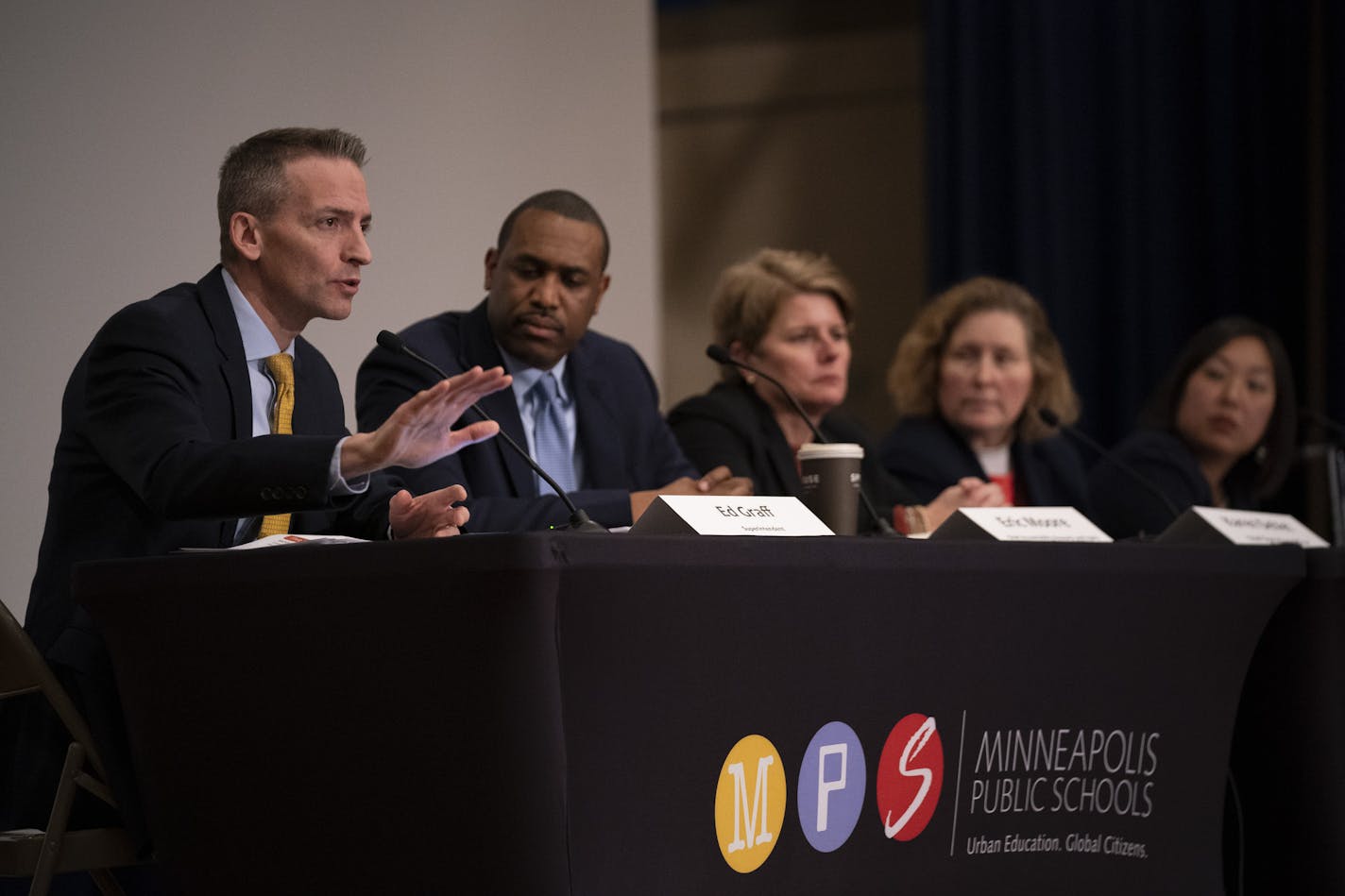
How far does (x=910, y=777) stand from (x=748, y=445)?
1.22 metres

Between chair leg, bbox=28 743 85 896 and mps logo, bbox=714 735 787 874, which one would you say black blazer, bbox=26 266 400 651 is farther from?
Answer: mps logo, bbox=714 735 787 874

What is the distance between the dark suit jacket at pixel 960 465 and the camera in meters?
3.19

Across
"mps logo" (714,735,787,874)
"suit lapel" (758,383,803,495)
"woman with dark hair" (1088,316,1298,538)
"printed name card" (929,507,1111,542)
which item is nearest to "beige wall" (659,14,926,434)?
"woman with dark hair" (1088,316,1298,538)

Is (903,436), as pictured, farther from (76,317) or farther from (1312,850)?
(76,317)

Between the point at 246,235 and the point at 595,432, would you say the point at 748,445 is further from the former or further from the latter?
the point at 246,235

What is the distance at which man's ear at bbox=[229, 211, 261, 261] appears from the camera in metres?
1.99

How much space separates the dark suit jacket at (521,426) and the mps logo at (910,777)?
0.65 metres

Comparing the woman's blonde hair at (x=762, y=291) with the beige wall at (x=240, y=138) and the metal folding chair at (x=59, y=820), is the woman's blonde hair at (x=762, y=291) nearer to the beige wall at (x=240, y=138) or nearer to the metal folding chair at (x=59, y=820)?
the beige wall at (x=240, y=138)

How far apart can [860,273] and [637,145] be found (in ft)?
7.42

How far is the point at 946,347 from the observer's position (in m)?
3.38

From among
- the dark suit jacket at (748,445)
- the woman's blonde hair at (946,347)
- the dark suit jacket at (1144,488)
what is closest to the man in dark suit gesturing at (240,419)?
the dark suit jacket at (748,445)

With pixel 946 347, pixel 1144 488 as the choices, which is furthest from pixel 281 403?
pixel 1144 488

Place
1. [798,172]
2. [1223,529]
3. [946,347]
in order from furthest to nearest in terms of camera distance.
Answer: [798,172]
[946,347]
[1223,529]

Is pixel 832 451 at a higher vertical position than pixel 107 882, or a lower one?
higher
